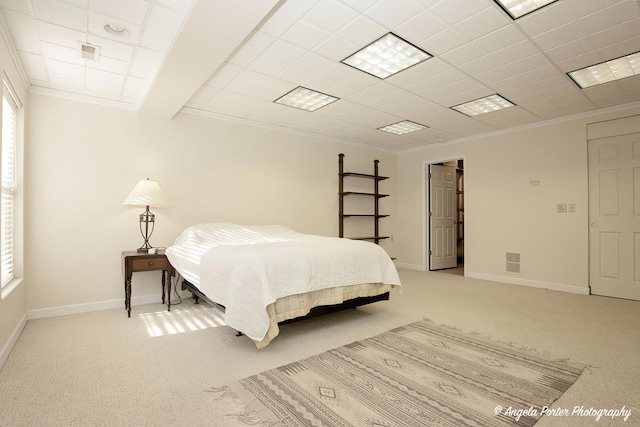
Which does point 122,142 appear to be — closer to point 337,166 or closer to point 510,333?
point 337,166

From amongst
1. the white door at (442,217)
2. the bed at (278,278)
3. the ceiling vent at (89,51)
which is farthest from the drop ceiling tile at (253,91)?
the white door at (442,217)

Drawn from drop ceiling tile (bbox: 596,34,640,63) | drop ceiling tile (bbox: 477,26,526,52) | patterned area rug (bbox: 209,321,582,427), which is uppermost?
drop ceiling tile (bbox: 477,26,526,52)

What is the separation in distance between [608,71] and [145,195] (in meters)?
5.00

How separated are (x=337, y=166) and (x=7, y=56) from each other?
438 cm

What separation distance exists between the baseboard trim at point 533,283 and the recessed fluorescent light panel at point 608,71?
2711 millimetres

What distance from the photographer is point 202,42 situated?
7.72ft

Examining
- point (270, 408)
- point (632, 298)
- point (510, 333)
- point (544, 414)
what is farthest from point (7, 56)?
point (632, 298)

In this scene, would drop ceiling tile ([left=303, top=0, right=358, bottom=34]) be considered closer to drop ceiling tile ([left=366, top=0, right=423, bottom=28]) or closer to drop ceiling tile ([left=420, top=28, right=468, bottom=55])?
drop ceiling tile ([left=366, top=0, right=423, bottom=28])

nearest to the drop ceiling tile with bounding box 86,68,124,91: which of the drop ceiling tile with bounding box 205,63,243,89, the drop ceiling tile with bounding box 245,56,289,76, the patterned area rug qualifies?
the drop ceiling tile with bounding box 205,63,243,89

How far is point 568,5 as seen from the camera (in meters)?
2.19

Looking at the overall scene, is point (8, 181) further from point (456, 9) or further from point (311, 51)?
point (456, 9)

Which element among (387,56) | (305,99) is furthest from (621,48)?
(305,99)

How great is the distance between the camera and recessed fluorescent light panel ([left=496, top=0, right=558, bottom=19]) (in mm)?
2180

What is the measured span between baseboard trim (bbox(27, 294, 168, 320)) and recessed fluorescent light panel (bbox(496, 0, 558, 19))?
449 cm
